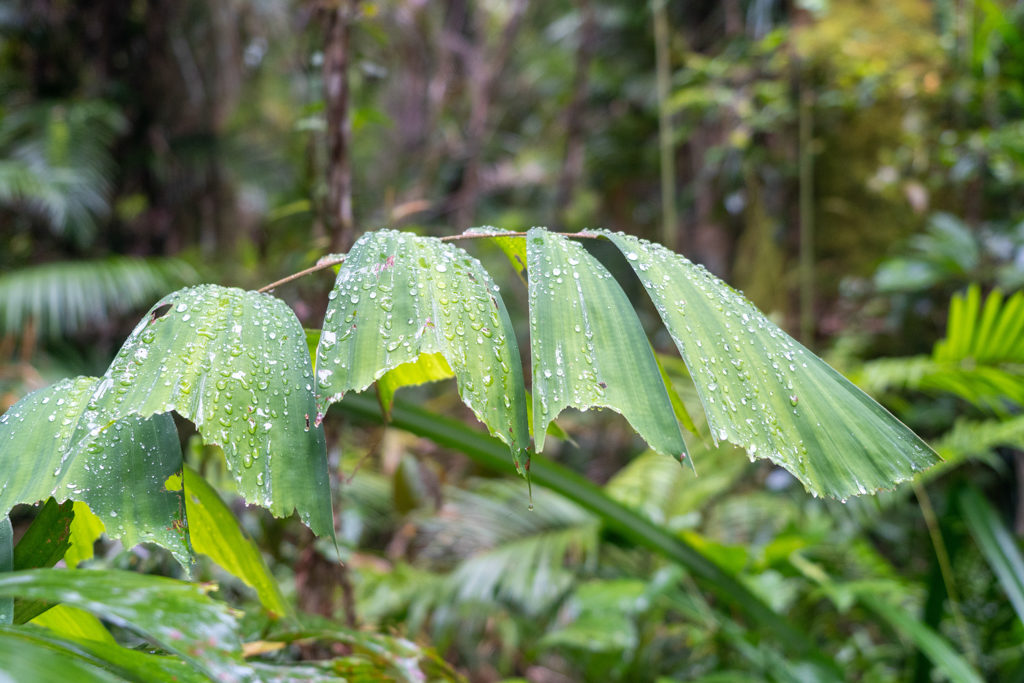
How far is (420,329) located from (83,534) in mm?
344

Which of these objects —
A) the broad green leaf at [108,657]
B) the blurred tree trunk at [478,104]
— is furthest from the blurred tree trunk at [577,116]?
the broad green leaf at [108,657]

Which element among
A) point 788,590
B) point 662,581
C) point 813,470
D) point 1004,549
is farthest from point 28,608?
point 788,590

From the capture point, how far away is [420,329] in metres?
0.31

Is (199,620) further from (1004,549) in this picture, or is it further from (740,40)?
(740,40)

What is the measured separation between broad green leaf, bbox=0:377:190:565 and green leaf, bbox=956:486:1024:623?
35.9 inches

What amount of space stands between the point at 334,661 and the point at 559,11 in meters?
3.98

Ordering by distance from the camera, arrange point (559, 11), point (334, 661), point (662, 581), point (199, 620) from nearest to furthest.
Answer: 1. point (199, 620)
2. point (334, 661)
3. point (662, 581)
4. point (559, 11)

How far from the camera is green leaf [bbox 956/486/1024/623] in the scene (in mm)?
772

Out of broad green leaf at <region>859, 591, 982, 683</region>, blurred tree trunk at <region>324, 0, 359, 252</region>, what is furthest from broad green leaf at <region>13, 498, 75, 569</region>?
broad green leaf at <region>859, 591, 982, 683</region>

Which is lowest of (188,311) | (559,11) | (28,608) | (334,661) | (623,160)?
(334,661)

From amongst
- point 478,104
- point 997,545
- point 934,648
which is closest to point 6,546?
point 934,648

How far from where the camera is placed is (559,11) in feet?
12.3

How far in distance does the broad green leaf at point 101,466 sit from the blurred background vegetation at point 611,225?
0.56 ft

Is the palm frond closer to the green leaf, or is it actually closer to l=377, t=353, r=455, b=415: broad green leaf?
l=377, t=353, r=455, b=415: broad green leaf
